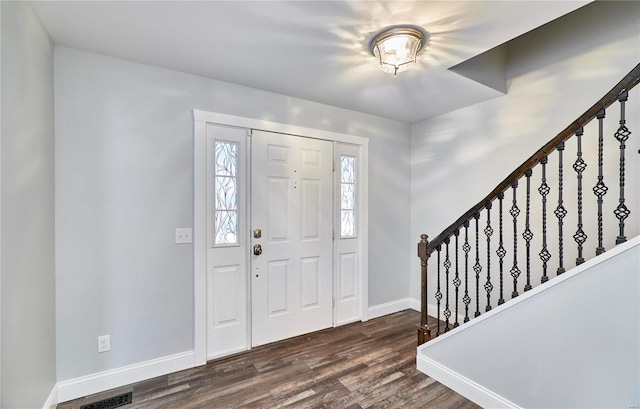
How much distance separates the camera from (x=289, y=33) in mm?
1927

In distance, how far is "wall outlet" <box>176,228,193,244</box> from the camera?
244 centimetres

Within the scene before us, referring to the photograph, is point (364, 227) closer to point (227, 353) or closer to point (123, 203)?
point (227, 353)

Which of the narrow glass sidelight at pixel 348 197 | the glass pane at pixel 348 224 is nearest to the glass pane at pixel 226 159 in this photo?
the narrow glass sidelight at pixel 348 197

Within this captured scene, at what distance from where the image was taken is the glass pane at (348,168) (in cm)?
336

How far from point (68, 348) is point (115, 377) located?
0.39 meters

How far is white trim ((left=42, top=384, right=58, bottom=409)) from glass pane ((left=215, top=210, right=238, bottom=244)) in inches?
55.2

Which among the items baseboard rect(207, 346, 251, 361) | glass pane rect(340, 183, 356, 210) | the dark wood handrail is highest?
the dark wood handrail

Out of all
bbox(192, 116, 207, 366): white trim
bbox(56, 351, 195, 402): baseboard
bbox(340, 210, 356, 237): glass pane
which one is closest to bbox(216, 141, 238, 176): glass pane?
bbox(192, 116, 207, 366): white trim

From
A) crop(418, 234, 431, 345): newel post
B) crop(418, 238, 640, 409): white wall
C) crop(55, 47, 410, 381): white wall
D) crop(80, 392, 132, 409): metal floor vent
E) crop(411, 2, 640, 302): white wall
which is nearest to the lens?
crop(418, 238, 640, 409): white wall

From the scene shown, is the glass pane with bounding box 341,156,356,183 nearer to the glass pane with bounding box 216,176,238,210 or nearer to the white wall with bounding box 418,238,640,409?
the glass pane with bounding box 216,176,238,210

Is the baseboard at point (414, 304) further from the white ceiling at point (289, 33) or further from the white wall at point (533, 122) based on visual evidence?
the white ceiling at point (289, 33)

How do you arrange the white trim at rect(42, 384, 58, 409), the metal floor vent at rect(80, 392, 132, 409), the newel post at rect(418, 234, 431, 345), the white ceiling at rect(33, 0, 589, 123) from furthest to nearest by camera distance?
the newel post at rect(418, 234, 431, 345)
the metal floor vent at rect(80, 392, 132, 409)
the white trim at rect(42, 384, 58, 409)
the white ceiling at rect(33, 0, 589, 123)

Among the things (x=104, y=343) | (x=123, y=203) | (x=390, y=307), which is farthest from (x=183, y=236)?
(x=390, y=307)

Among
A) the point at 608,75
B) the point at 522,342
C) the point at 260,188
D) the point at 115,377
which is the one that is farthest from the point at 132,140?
the point at 608,75
